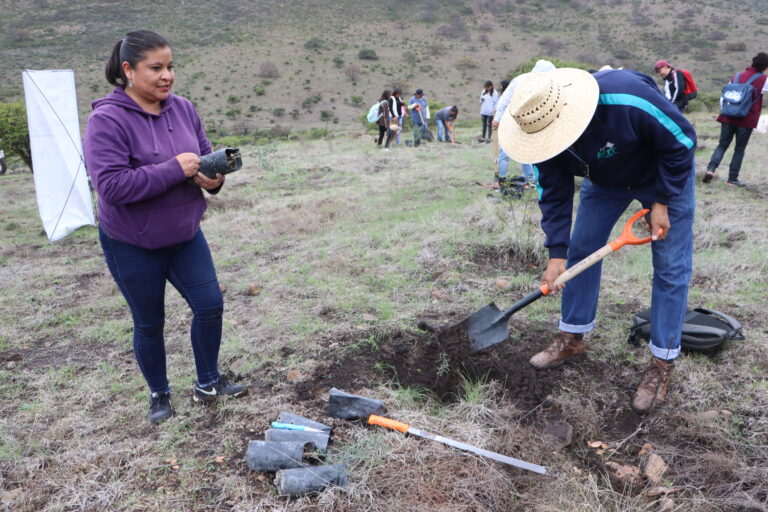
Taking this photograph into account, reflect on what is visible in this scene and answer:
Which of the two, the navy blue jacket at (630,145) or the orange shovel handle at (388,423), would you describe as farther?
the orange shovel handle at (388,423)

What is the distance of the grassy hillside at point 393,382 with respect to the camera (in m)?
1.99

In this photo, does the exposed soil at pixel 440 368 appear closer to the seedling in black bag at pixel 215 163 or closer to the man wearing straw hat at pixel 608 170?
the man wearing straw hat at pixel 608 170

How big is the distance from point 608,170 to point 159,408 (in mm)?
2295

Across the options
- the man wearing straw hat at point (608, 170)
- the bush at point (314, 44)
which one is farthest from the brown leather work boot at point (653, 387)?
the bush at point (314, 44)

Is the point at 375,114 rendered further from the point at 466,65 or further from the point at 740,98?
the point at 466,65

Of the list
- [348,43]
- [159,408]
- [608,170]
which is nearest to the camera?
[608,170]

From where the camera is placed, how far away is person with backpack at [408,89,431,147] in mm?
12394

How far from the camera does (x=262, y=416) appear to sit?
246 centimetres

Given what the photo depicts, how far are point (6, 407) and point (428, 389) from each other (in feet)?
7.16

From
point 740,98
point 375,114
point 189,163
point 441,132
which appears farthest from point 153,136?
point 441,132

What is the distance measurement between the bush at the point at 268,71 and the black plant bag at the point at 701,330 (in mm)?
35732

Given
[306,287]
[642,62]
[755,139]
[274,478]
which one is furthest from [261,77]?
[274,478]

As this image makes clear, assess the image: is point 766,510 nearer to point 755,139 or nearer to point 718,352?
point 718,352

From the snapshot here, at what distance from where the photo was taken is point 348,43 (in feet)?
139
